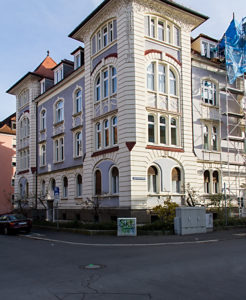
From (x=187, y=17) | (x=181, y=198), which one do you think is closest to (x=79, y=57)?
(x=187, y=17)

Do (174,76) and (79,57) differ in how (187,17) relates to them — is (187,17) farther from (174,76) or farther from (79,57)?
(79,57)

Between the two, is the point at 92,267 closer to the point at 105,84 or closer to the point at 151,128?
the point at 151,128

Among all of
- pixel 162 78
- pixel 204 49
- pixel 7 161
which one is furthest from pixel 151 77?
pixel 7 161

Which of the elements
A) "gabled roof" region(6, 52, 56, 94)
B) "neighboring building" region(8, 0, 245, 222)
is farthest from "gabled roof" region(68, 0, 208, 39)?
"gabled roof" region(6, 52, 56, 94)

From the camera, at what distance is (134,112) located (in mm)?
23391

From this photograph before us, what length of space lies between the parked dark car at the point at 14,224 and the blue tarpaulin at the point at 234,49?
1900 cm

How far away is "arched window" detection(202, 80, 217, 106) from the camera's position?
1125 inches

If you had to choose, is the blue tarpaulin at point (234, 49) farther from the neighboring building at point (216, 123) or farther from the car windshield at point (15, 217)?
the car windshield at point (15, 217)

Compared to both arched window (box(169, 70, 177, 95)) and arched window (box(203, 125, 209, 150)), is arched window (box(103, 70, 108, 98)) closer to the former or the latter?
arched window (box(169, 70, 177, 95))

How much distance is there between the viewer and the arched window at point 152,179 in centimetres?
2402

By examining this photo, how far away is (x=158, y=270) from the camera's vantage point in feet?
31.8

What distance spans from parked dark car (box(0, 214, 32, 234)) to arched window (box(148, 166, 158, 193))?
8697 mm

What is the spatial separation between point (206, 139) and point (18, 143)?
78.2ft

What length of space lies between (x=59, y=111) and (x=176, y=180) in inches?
576
